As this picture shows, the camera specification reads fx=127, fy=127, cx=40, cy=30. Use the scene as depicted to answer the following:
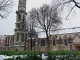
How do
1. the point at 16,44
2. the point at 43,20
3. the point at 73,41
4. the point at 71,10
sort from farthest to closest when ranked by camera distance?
the point at 16,44 → the point at 73,41 → the point at 43,20 → the point at 71,10

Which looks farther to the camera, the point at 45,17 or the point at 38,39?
the point at 38,39

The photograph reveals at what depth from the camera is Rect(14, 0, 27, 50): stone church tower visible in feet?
156

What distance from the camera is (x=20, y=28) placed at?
157 ft

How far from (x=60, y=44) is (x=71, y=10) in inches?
1067

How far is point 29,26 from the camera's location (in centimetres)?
4428

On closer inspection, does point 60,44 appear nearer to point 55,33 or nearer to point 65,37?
point 65,37

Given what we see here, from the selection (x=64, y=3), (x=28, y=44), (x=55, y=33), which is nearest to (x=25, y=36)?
(x=28, y=44)

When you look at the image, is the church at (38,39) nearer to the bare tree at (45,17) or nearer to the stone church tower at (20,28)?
the stone church tower at (20,28)

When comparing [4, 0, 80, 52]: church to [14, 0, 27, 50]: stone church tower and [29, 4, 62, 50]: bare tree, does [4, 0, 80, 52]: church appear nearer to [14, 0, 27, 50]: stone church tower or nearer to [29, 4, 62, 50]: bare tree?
[14, 0, 27, 50]: stone church tower

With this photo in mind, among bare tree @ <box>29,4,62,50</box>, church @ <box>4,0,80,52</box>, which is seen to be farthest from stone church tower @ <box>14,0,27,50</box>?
bare tree @ <box>29,4,62,50</box>

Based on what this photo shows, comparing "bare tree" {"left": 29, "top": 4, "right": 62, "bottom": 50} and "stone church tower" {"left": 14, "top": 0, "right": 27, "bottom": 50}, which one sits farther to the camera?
"stone church tower" {"left": 14, "top": 0, "right": 27, "bottom": 50}

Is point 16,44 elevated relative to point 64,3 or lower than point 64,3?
lower

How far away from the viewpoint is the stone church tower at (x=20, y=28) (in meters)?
47.6

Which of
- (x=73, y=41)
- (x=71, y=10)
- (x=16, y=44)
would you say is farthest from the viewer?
(x=16, y=44)
